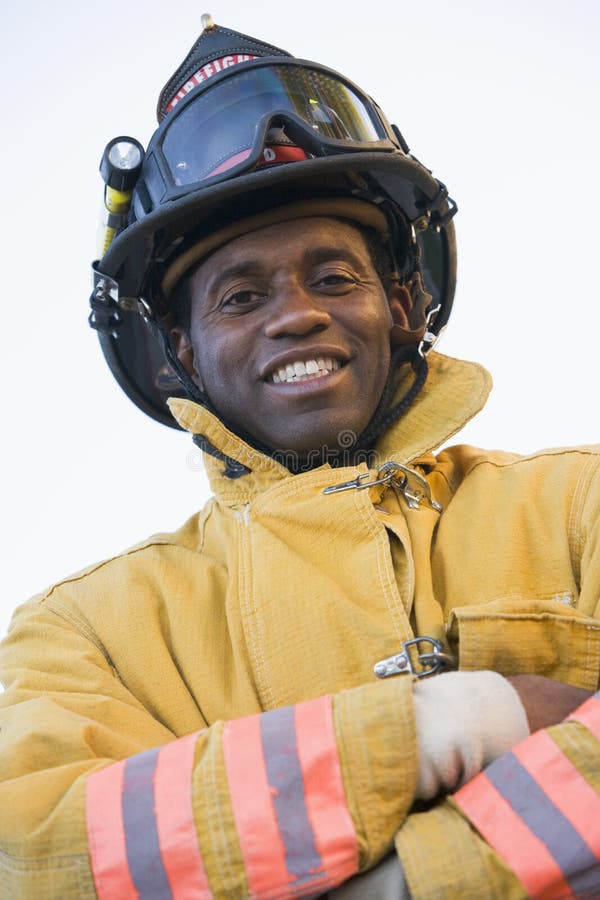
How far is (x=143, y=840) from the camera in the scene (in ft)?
5.53

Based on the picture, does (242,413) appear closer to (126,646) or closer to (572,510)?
(126,646)

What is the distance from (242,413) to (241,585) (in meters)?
0.79

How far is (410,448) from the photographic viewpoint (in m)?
2.83

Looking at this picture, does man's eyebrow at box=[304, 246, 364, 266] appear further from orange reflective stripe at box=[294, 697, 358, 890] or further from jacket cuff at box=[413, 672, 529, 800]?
orange reflective stripe at box=[294, 697, 358, 890]

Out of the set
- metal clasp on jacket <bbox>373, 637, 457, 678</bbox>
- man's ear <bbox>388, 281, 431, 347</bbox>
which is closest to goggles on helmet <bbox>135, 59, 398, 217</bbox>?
man's ear <bbox>388, 281, 431, 347</bbox>

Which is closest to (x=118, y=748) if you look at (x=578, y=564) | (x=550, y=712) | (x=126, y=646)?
(x=126, y=646)

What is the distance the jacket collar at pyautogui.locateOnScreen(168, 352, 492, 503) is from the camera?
2.86 metres

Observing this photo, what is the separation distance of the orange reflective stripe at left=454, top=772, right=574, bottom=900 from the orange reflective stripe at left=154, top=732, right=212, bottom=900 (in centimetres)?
48

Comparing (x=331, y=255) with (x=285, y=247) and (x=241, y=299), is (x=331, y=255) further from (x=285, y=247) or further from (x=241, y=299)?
(x=241, y=299)

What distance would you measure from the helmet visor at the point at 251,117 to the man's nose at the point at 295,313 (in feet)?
1.54

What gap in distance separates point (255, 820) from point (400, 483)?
4.13 ft

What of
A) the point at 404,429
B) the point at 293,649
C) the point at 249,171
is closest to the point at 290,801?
the point at 293,649

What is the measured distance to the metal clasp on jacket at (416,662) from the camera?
7.11 feet

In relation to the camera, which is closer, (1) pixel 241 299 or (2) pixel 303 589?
(2) pixel 303 589
